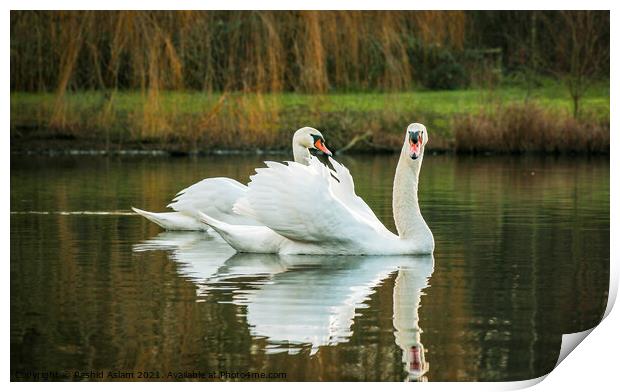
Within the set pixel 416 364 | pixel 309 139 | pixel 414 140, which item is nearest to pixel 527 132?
pixel 309 139

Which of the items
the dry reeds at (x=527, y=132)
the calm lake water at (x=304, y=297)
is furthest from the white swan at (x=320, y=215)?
the dry reeds at (x=527, y=132)

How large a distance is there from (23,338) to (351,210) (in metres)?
3.68

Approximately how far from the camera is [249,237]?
36.6 ft

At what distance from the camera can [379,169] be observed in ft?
66.7

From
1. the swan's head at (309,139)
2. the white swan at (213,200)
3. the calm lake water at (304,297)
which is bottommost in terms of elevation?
the calm lake water at (304,297)

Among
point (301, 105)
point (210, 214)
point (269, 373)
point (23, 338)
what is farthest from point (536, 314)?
point (301, 105)

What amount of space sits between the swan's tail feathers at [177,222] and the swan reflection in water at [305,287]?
67 cm

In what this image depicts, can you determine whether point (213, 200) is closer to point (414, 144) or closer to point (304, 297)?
point (414, 144)

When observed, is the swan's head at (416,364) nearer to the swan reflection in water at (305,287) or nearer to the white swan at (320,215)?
the swan reflection in water at (305,287)

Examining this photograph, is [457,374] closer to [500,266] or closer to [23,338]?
[23,338]

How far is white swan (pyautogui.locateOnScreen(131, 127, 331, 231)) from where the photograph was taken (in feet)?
41.8

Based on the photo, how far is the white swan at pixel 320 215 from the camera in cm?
1058

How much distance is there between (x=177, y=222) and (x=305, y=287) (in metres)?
3.84

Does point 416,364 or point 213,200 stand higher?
point 213,200
